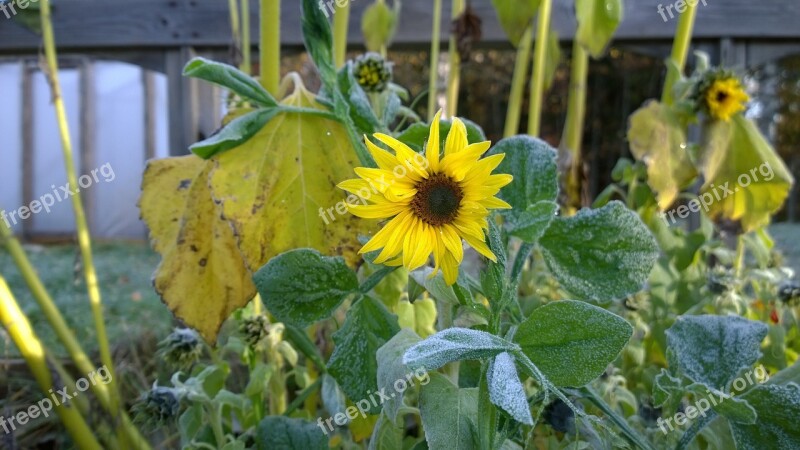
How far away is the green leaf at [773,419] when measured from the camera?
1.10 feet

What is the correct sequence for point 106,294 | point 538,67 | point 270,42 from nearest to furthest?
point 270,42
point 538,67
point 106,294

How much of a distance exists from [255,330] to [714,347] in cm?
32

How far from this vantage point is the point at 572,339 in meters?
0.32

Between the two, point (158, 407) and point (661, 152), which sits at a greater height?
point (661, 152)

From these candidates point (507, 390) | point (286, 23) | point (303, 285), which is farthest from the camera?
point (286, 23)

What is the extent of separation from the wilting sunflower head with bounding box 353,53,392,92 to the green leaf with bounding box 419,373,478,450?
0.91ft

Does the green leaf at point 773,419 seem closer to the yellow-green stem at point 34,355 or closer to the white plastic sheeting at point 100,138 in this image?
the yellow-green stem at point 34,355

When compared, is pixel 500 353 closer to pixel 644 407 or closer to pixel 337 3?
pixel 644 407

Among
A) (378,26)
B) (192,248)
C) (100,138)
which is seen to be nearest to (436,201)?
(192,248)

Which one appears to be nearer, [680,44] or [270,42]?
[270,42]

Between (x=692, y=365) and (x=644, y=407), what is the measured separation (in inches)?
5.2

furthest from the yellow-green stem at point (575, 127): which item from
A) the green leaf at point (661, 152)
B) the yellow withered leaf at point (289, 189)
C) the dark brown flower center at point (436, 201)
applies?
the dark brown flower center at point (436, 201)

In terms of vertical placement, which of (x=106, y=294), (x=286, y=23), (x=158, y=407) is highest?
(x=286, y=23)

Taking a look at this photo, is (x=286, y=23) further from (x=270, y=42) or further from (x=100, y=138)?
(x=100, y=138)
